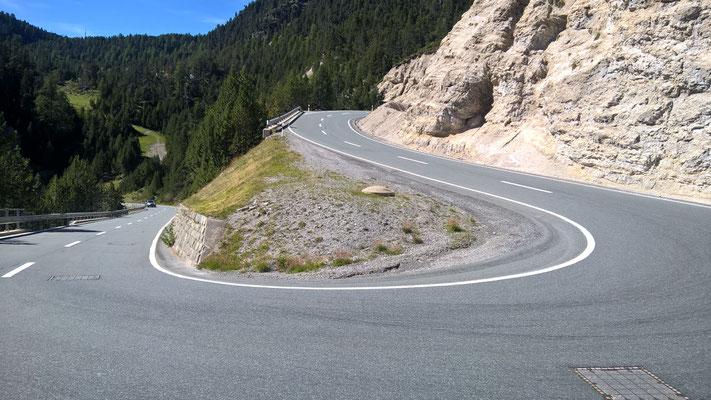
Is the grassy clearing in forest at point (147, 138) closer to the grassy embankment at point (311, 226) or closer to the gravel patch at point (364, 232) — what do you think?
the grassy embankment at point (311, 226)

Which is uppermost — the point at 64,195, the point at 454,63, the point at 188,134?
the point at 454,63

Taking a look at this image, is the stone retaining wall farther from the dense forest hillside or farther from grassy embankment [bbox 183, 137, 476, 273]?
the dense forest hillside

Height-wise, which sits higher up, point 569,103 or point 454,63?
point 454,63

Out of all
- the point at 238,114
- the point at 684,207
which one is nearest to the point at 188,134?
the point at 238,114

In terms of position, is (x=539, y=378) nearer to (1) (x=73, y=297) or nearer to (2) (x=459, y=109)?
(1) (x=73, y=297)

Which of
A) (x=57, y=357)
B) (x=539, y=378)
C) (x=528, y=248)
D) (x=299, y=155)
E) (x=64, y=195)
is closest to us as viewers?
(x=539, y=378)

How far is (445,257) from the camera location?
8.55 m

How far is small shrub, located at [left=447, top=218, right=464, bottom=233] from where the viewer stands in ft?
33.2

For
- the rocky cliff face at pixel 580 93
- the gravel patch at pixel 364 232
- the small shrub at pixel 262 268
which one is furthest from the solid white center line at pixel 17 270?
the rocky cliff face at pixel 580 93

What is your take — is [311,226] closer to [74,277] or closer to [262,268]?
[262,268]

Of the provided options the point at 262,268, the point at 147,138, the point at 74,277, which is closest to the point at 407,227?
the point at 262,268

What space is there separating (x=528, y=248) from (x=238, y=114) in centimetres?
3200

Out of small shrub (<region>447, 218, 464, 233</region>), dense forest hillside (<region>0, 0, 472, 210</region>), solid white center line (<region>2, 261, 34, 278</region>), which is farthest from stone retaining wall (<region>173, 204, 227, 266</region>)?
dense forest hillside (<region>0, 0, 472, 210</region>)

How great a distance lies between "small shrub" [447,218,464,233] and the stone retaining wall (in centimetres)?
622
